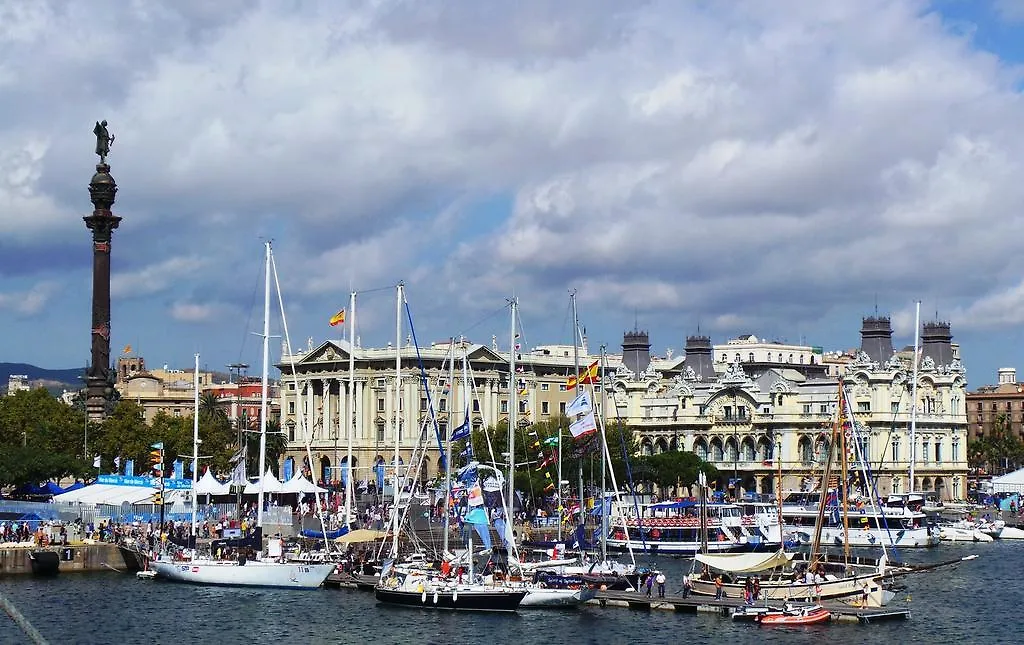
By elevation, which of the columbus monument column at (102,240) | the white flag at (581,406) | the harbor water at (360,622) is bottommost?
the harbor water at (360,622)

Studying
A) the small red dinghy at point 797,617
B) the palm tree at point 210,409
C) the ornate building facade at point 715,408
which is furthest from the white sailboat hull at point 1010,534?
the palm tree at point 210,409

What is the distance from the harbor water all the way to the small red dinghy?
1.61 ft

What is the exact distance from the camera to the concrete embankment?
83.0 m

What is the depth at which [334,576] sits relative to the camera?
79875 mm

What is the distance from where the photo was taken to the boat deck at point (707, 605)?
69438mm

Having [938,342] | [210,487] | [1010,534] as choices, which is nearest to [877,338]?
[938,342]

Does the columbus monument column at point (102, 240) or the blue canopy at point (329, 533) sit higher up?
the columbus monument column at point (102, 240)

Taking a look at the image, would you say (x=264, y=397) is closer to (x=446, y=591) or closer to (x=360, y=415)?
(x=446, y=591)

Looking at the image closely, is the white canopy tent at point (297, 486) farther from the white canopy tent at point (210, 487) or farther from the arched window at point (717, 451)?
the arched window at point (717, 451)

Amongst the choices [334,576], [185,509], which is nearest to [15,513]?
[185,509]

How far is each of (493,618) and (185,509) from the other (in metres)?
36.7

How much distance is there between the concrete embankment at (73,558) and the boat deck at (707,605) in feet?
89.3

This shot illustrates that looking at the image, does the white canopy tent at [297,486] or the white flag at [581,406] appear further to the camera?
the white canopy tent at [297,486]

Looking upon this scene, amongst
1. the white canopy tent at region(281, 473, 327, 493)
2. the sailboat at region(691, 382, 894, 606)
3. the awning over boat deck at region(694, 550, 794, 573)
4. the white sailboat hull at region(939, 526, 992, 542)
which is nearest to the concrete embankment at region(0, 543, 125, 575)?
the white canopy tent at region(281, 473, 327, 493)
